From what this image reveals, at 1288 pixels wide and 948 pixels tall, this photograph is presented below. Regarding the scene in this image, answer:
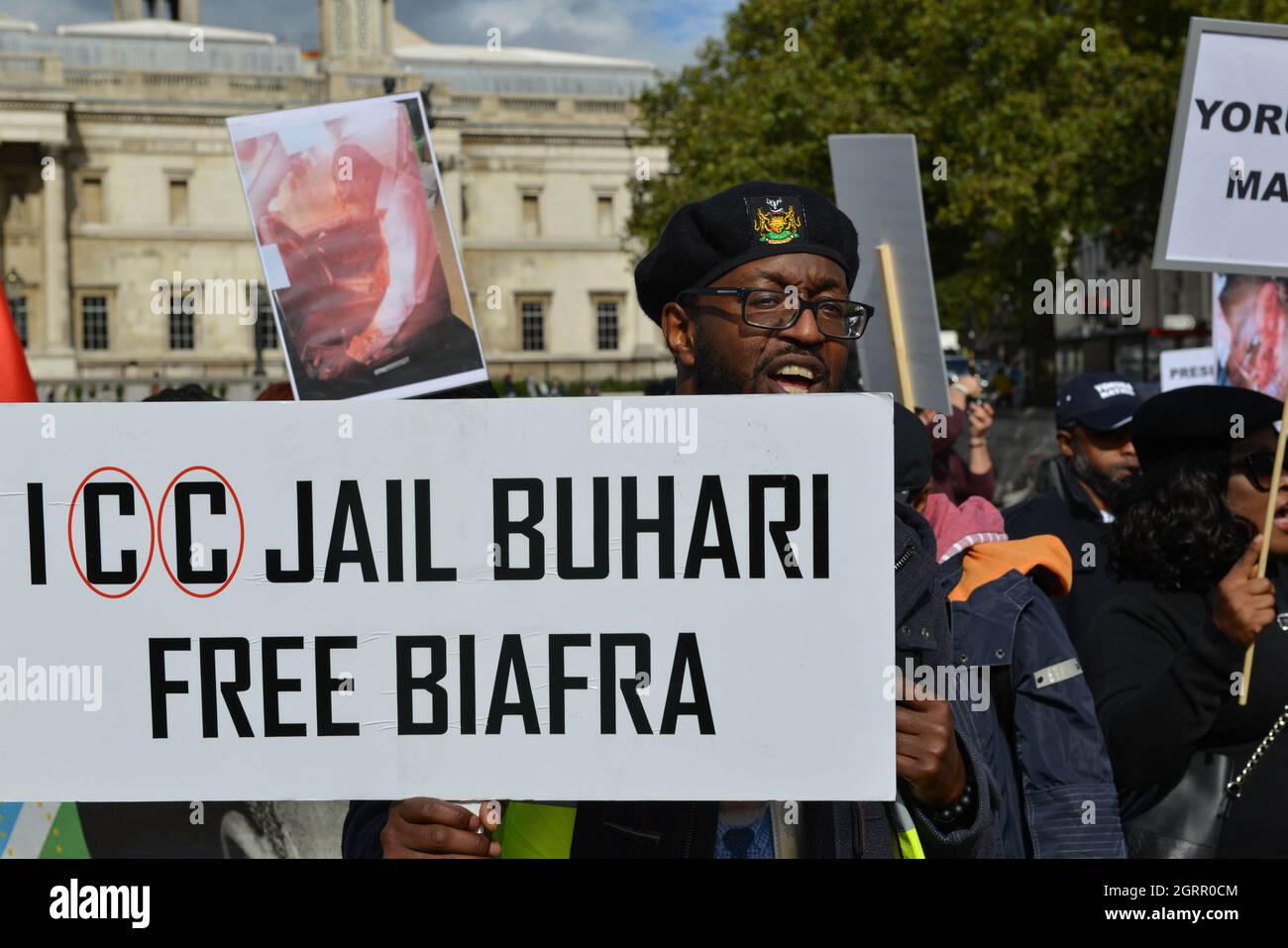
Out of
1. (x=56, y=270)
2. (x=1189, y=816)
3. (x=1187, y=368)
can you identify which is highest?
(x=56, y=270)

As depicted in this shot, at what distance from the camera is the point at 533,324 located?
213 ft

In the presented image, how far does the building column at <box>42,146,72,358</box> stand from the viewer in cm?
5847

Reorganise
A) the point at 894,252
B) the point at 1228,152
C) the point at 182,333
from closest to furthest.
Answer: the point at 1228,152, the point at 894,252, the point at 182,333

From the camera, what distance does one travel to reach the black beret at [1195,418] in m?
3.07

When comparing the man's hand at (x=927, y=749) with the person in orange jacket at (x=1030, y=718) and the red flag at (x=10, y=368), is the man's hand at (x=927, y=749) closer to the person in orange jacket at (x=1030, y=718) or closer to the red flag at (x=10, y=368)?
the person in orange jacket at (x=1030, y=718)

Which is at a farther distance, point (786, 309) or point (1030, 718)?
point (1030, 718)

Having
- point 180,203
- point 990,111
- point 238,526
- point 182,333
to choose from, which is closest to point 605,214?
point 180,203

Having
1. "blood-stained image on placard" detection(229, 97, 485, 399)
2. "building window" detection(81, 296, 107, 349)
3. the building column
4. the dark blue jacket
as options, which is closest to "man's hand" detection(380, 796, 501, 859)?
the dark blue jacket

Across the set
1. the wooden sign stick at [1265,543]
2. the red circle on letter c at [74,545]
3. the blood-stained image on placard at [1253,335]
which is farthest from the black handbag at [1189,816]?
the blood-stained image on placard at [1253,335]

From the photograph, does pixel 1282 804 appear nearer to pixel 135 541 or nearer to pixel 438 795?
pixel 438 795

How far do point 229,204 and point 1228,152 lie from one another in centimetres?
6168

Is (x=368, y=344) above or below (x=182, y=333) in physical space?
below

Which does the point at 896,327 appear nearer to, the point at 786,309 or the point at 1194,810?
the point at 1194,810

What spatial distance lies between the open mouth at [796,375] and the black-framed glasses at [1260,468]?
1220 millimetres
